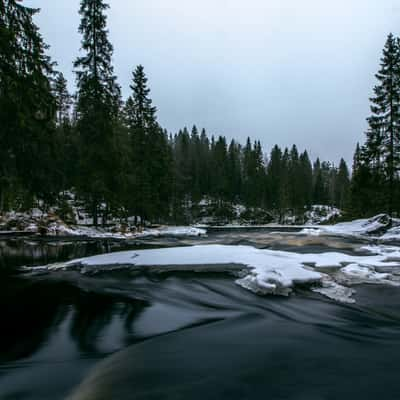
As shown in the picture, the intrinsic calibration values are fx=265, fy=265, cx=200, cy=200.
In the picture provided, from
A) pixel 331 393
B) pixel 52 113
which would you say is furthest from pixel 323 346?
pixel 52 113

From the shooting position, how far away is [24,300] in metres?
5.50

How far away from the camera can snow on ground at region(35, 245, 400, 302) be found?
5686 mm

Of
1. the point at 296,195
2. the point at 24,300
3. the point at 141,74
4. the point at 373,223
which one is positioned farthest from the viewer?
the point at 296,195

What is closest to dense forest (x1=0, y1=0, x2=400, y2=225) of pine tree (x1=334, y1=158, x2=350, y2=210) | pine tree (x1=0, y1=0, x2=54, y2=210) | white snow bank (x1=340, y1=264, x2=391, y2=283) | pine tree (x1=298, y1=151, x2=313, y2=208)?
pine tree (x1=0, y1=0, x2=54, y2=210)

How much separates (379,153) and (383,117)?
2839mm

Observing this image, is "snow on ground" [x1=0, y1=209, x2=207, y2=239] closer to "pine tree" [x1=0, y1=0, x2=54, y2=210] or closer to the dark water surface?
"pine tree" [x1=0, y1=0, x2=54, y2=210]

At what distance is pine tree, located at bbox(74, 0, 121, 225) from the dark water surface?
14.0 m

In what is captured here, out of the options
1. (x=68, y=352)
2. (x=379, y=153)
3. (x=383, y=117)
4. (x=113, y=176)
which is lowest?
(x=68, y=352)

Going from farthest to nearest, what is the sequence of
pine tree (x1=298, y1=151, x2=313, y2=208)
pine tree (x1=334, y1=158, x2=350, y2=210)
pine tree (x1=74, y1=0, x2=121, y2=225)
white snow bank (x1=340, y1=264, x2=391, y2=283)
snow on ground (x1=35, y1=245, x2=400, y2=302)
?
pine tree (x1=334, y1=158, x2=350, y2=210) < pine tree (x1=298, y1=151, x2=313, y2=208) < pine tree (x1=74, y1=0, x2=121, y2=225) < white snow bank (x1=340, y1=264, x2=391, y2=283) < snow on ground (x1=35, y1=245, x2=400, y2=302)

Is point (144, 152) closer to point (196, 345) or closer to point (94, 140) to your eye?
point (94, 140)

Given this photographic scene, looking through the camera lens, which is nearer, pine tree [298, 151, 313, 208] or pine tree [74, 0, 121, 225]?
pine tree [74, 0, 121, 225]

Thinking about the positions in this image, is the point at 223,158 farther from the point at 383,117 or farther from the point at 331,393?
the point at 331,393

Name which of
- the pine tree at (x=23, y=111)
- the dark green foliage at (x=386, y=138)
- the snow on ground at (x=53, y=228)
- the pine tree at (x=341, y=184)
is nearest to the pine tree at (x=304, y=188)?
the pine tree at (x=341, y=184)

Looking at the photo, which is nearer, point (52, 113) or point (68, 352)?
point (68, 352)
